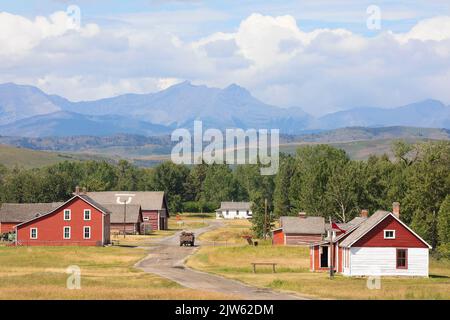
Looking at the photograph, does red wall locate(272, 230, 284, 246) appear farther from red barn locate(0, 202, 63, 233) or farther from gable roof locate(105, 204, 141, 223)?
red barn locate(0, 202, 63, 233)

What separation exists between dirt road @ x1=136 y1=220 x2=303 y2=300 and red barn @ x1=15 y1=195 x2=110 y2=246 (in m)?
7.24

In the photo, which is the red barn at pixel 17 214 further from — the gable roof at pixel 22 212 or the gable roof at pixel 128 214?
the gable roof at pixel 128 214

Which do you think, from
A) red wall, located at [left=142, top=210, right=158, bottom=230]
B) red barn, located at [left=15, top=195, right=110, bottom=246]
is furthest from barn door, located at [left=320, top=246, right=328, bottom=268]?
red wall, located at [left=142, top=210, right=158, bottom=230]

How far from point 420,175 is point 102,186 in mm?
88715

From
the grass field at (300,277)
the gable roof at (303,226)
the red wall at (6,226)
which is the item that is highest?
the gable roof at (303,226)

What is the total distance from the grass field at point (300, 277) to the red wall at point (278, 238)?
8.06 meters

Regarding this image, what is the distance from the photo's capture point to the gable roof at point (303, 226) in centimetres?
10506

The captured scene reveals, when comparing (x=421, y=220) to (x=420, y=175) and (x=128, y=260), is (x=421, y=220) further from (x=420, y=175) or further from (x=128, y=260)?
(x=128, y=260)

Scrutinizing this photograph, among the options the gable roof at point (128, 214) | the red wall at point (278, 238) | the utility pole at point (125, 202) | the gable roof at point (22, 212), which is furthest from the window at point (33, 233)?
the red wall at point (278, 238)

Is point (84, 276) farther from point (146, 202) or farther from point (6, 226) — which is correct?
point (146, 202)

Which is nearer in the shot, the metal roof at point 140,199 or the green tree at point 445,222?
the green tree at point 445,222

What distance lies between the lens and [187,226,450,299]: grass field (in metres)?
53.3
